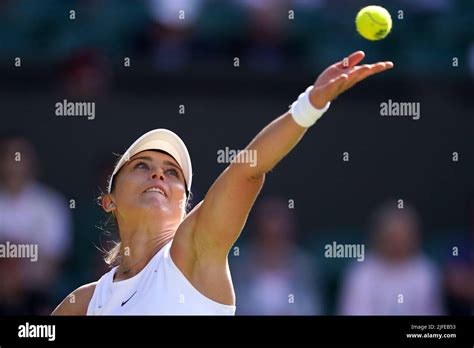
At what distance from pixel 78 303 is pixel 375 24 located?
5.41 ft

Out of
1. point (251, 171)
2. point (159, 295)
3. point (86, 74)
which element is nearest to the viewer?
point (251, 171)

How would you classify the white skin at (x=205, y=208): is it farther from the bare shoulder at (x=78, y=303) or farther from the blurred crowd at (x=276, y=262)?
the blurred crowd at (x=276, y=262)

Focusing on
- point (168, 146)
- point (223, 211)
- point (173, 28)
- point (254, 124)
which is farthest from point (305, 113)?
point (173, 28)

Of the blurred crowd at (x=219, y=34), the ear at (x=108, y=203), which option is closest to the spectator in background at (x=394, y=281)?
the blurred crowd at (x=219, y=34)

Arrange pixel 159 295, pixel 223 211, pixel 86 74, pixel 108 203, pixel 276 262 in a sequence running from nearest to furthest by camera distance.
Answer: pixel 223 211, pixel 159 295, pixel 108 203, pixel 276 262, pixel 86 74

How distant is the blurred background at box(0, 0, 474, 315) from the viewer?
745cm

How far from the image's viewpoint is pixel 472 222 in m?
7.73

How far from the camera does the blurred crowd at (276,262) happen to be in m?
6.97

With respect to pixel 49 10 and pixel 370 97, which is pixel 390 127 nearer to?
pixel 370 97

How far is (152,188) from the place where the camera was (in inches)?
178

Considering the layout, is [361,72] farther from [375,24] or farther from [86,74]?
[86,74]

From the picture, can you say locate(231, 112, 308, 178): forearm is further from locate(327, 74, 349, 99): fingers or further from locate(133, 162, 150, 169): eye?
locate(133, 162, 150, 169): eye
